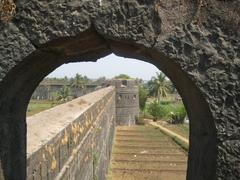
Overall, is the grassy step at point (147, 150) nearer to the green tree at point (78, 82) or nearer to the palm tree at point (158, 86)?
the palm tree at point (158, 86)

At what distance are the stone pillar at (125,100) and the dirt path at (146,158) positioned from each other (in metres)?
2.51

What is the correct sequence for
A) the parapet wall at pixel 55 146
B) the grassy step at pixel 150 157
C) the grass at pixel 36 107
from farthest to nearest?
the grass at pixel 36 107 < the grassy step at pixel 150 157 < the parapet wall at pixel 55 146

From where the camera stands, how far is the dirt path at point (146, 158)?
16.2m

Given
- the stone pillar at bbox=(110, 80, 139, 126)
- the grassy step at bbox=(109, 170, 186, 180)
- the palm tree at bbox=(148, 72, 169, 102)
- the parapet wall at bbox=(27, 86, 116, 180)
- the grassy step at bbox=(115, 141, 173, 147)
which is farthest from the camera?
the palm tree at bbox=(148, 72, 169, 102)

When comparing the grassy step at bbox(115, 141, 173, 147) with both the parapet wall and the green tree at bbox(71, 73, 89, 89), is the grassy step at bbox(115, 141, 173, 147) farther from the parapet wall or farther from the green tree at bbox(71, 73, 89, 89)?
the green tree at bbox(71, 73, 89, 89)

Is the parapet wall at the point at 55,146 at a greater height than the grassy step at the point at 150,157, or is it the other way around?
the parapet wall at the point at 55,146

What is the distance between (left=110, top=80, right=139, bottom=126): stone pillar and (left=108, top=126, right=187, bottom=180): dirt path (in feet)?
8.23

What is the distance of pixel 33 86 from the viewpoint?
120 inches

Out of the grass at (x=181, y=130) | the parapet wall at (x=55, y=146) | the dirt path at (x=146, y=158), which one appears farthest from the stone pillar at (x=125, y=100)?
the parapet wall at (x=55, y=146)

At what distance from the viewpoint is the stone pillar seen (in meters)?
30.0

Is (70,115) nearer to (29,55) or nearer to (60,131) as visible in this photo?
(60,131)

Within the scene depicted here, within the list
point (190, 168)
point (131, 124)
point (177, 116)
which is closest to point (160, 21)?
point (190, 168)

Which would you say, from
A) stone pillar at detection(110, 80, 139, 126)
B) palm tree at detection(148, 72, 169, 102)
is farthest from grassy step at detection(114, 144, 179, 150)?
palm tree at detection(148, 72, 169, 102)

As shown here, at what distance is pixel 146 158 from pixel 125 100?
427 inches
